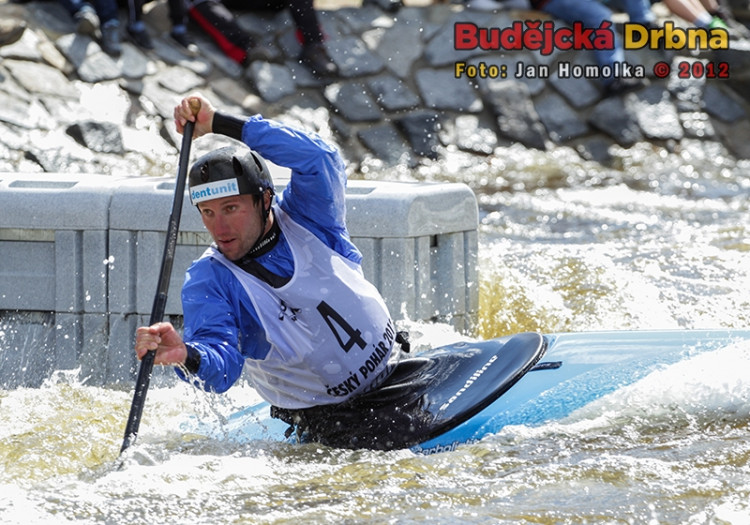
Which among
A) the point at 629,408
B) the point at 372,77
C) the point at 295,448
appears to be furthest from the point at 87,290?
the point at 372,77

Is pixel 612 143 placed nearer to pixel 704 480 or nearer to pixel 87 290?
pixel 87 290

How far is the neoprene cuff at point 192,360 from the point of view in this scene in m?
3.37

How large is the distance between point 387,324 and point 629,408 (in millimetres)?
933

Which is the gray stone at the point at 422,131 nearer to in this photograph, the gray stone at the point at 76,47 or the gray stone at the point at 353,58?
the gray stone at the point at 353,58

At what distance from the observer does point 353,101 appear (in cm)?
1029

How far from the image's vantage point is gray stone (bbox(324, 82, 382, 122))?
10.2 m

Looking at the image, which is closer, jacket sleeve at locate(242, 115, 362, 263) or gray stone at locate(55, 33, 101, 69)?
jacket sleeve at locate(242, 115, 362, 263)

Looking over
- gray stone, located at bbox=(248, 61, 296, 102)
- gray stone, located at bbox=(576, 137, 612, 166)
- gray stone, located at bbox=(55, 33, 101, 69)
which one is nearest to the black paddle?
gray stone, located at bbox=(55, 33, 101, 69)

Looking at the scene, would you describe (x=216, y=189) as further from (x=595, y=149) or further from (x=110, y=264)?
(x=595, y=149)

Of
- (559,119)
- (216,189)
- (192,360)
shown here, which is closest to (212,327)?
(192,360)

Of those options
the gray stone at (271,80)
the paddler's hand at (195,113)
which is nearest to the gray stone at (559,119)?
the gray stone at (271,80)

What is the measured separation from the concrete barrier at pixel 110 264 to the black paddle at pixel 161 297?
4.44 ft

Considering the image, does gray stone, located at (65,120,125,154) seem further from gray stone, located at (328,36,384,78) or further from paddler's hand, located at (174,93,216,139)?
paddler's hand, located at (174,93,216,139)

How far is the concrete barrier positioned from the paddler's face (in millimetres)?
1552
